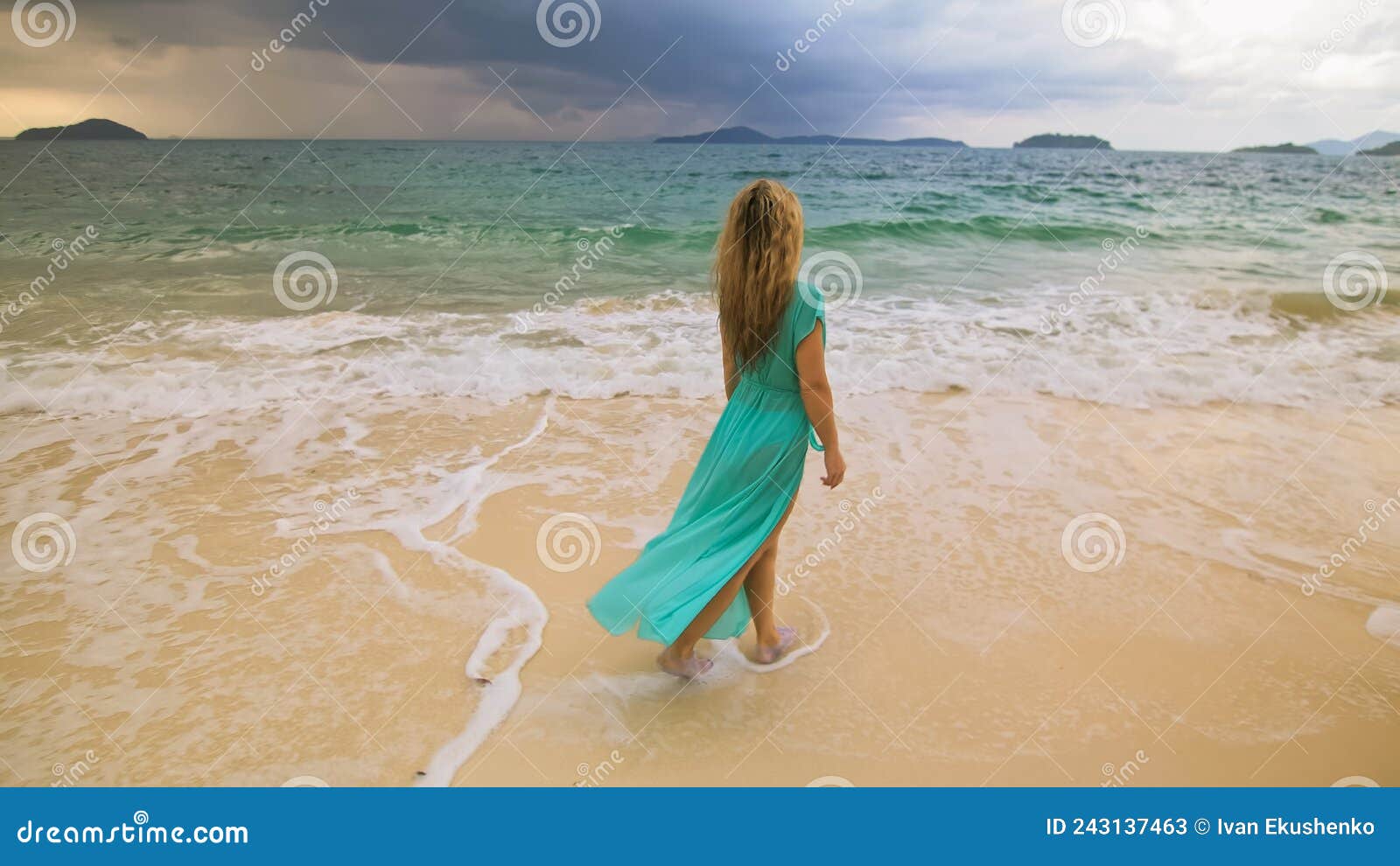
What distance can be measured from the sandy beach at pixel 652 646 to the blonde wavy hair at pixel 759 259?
1.36m

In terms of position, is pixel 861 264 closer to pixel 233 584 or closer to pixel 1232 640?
pixel 1232 640

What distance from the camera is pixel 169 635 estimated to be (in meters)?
3.17

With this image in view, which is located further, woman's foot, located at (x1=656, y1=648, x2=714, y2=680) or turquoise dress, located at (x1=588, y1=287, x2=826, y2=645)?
woman's foot, located at (x1=656, y1=648, x2=714, y2=680)

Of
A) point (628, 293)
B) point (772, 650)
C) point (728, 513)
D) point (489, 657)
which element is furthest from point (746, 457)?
point (628, 293)

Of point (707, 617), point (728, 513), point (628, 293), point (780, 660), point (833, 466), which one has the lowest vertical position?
point (780, 660)

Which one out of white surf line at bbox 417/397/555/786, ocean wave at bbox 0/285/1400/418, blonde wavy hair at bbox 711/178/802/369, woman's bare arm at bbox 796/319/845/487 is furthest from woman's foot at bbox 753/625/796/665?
ocean wave at bbox 0/285/1400/418

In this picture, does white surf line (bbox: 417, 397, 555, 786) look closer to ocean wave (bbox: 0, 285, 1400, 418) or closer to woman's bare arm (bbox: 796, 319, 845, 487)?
woman's bare arm (bbox: 796, 319, 845, 487)

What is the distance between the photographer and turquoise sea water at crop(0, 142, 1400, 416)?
648 cm

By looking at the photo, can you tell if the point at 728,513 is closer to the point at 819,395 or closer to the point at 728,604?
the point at 728,604

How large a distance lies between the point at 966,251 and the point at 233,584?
12.1 metres

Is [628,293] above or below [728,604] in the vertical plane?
above

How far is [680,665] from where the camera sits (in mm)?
2951

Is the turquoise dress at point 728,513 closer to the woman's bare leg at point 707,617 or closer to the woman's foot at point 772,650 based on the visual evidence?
the woman's bare leg at point 707,617

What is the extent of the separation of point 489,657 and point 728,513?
3.63 feet
